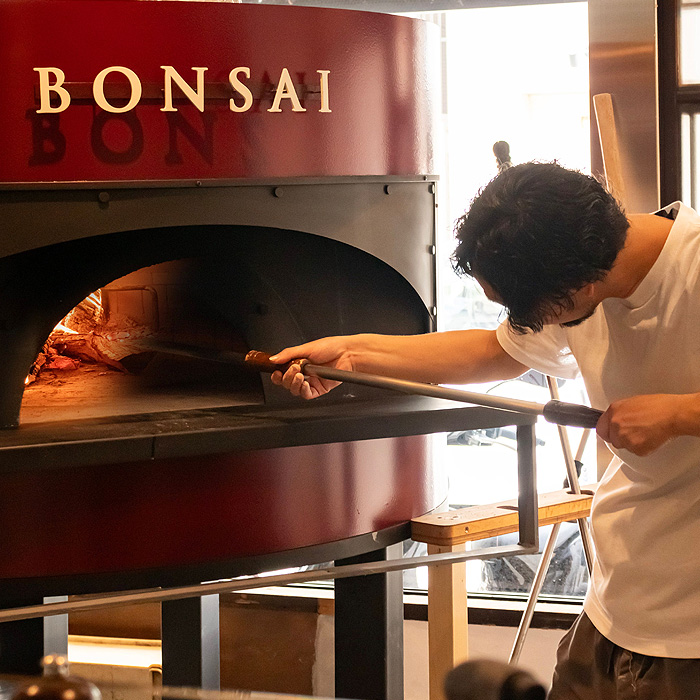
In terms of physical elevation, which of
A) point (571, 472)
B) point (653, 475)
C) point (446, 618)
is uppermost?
point (653, 475)

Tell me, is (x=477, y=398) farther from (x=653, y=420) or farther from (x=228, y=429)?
(x=228, y=429)

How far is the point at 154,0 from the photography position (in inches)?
58.7

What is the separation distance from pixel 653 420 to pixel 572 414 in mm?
124

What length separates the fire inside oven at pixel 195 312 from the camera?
166 cm

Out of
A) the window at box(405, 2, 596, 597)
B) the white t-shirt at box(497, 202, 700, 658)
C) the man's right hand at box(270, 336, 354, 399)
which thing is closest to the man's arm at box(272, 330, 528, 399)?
the man's right hand at box(270, 336, 354, 399)

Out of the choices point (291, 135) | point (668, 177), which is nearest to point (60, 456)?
point (291, 135)

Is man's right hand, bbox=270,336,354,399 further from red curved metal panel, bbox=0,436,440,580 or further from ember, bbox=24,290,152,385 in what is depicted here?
ember, bbox=24,290,152,385

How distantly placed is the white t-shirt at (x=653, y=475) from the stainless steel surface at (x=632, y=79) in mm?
955

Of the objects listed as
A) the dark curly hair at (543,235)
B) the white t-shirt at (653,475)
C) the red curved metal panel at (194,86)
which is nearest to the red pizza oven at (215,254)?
the red curved metal panel at (194,86)

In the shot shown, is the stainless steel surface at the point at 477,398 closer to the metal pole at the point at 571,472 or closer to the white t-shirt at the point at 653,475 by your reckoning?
the white t-shirt at the point at 653,475

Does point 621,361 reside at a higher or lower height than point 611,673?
higher

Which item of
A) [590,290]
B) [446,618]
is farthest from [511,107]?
[590,290]

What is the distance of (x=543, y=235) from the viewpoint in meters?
1.03

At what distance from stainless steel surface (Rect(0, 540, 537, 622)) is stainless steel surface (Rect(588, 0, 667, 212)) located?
907 millimetres
